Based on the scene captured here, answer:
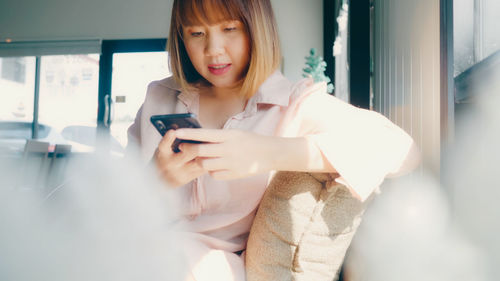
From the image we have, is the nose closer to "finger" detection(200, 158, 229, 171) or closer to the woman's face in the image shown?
the woman's face

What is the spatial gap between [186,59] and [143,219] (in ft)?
1.53

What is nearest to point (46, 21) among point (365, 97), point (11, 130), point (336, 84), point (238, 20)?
point (11, 130)

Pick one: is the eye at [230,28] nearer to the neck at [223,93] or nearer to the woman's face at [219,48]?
the woman's face at [219,48]

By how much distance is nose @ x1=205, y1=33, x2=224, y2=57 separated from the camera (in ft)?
2.90

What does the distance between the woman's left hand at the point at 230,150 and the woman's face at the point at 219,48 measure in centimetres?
30

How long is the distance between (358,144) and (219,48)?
0.40 metres

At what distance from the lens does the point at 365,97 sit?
1.89m

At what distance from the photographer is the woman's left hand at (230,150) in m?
0.65

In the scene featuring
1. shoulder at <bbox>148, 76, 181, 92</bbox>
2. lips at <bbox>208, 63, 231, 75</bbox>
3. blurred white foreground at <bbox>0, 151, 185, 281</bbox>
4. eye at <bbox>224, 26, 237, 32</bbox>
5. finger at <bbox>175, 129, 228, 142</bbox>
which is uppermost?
eye at <bbox>224, 26, 237, 32</bbox>

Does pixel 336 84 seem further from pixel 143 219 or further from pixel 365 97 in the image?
pixel 143 219

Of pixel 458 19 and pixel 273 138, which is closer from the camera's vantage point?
pixel 273 138

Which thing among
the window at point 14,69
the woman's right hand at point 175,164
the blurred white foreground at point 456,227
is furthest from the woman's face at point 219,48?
the window at point 14,69

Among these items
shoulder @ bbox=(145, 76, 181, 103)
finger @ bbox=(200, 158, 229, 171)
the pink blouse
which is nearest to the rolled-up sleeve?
the pink blouse

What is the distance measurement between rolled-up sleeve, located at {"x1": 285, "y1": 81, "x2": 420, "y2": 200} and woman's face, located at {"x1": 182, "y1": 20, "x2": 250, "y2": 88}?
0.22 metres
